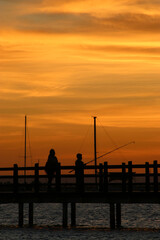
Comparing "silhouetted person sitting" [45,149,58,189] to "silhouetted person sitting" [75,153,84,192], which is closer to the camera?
"silhouetted person sitting" [75,153,84,192]

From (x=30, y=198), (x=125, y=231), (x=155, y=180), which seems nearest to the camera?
(x=155, y=180)

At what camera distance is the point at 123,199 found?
35.1 meters

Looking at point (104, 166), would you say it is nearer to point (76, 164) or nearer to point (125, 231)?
point (76, 164)

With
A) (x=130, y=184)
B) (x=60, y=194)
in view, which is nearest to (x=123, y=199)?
(x=130, y=184)

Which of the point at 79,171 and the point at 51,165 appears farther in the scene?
the point at 51,165

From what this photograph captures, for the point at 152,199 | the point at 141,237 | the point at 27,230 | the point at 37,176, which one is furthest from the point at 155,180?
the point at 27,230

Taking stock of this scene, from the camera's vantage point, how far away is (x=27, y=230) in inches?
1566

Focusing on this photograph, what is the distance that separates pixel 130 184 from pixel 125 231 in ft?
19.1

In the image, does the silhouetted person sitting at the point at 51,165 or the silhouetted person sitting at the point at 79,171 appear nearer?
the silhouetted person sitting at the point at 79,171

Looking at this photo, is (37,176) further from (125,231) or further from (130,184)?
(125,231)

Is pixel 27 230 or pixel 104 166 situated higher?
pixel 104 166

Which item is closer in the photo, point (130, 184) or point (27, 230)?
point (130, 184)

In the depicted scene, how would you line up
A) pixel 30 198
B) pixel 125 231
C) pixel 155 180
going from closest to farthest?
1. pixel 155 180
2. pixel 30 198
3. pixel 125 231

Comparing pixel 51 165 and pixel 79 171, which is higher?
pixel 51 165
